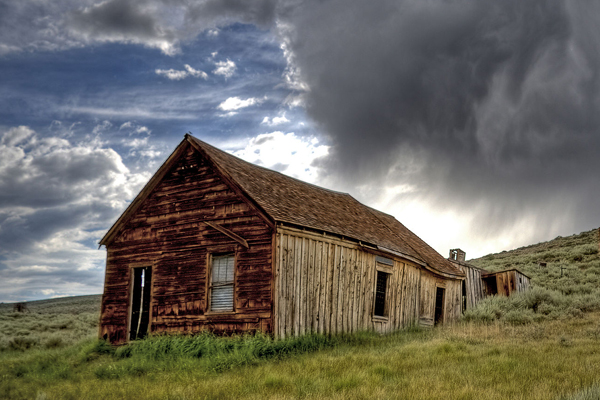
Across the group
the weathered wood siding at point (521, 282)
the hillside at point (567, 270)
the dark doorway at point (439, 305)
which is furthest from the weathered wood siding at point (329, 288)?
the hillside at point (567, 270)

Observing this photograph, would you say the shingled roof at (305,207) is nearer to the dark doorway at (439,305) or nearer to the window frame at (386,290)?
the window frame at (386,290)

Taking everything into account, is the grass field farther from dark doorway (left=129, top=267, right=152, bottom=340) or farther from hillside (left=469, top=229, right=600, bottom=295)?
hillside (left=469, top=229, right=600, bottom=295)

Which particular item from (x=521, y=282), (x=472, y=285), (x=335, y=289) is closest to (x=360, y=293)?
(x=335, y=289)

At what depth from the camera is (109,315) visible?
16.2 m

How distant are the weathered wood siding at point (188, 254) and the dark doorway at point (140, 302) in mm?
223

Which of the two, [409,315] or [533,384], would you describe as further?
[409,315]

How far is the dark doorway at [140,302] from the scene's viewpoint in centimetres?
1578

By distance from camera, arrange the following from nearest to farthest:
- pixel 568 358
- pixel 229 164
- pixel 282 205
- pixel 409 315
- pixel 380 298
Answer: pixel 568 358
pixel 282 205
pixel 229 164
pixel 380 298
pixel 409 315

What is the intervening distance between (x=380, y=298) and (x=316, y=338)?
4220 mm

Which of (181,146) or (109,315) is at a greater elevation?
(181,146)

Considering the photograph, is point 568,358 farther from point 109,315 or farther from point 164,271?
point 109,315

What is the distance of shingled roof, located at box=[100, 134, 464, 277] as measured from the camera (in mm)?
14195

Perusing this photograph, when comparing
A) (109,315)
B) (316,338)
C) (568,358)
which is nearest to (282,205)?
(316,338)

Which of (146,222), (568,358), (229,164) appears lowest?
(568,358)
